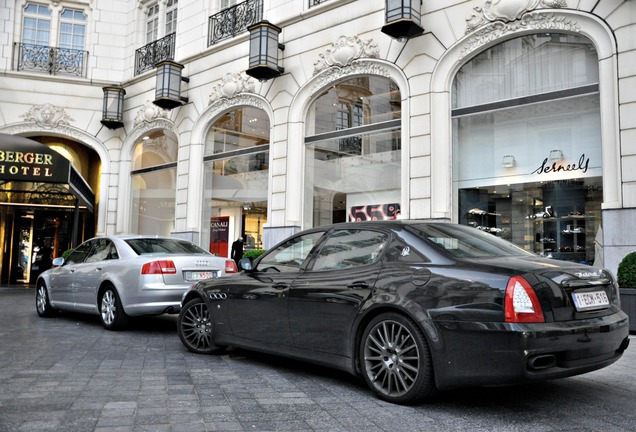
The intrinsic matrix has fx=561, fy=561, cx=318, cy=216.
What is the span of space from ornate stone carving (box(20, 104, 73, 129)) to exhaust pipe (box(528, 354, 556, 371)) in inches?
724

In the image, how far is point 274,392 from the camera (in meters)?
4.43

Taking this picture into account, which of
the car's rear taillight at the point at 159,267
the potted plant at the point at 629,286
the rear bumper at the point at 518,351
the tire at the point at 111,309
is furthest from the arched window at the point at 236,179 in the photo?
the rear bumper at the point at 518,351

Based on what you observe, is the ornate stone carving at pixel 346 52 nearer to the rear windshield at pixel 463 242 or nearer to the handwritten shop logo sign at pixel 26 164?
the handwritten shop logo sign at pixel 26 164

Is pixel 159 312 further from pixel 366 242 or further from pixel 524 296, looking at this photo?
pixel 524 296

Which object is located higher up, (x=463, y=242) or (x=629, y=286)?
(x=463, y=242)

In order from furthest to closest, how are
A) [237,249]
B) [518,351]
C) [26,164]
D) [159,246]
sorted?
[237,249] < [26,164] < [159,246] < [518,351]

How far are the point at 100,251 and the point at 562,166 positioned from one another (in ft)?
26.1

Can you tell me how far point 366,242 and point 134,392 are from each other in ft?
7.24

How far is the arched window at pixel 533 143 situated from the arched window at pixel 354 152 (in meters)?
1.54

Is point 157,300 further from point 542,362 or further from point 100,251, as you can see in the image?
point 542,362

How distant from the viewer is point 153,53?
18.3m

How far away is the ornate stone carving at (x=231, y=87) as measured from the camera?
1492 cm

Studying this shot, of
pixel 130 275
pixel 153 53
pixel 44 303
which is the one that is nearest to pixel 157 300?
pixel 130 275

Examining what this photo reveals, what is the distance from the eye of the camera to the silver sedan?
746cm
